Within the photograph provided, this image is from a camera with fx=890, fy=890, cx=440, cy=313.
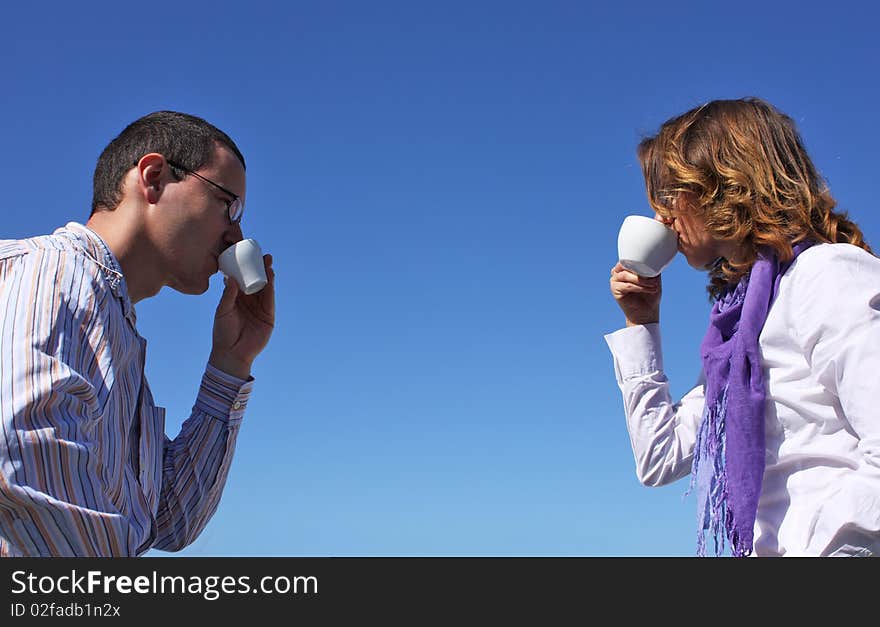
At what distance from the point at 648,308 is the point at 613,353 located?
275 millimetres

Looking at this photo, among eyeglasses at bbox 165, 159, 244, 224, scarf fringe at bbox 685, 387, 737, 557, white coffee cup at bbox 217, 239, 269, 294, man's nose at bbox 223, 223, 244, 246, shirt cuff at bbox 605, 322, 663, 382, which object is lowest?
scarf fringe at bbox 685, 387, 737, 557

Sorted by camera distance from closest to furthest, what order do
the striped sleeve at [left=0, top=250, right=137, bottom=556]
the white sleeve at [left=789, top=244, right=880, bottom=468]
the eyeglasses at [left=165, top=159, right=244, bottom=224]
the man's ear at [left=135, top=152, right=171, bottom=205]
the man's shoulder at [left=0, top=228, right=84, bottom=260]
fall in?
1. the striped sleeve at [left=0, top=250, right=137, bottom=556]
2. the white sleeve at [left=789, top=244, right=880, bottom=468]
3. the man's shoulder at [left=0, top=228, right=84, bottom=260]
4. the man's ear at [left=135, top=152, right=171, bottom=205]
5. the eyeglasses at [left=165, top=159, right=244, bottom=224]

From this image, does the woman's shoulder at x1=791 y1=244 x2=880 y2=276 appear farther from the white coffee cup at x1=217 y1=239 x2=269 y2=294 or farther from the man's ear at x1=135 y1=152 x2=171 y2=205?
the man's ear at x1=135 y1=152 x2=171 y2=205

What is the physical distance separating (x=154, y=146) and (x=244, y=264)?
62cm

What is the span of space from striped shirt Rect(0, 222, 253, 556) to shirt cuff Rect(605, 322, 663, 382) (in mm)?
1865

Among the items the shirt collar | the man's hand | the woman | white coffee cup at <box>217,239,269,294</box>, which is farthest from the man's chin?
the woman

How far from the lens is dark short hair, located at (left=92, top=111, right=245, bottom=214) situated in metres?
3.60

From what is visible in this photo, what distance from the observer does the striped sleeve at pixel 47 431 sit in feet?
7.55

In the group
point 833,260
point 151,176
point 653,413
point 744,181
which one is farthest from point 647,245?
point 151,176

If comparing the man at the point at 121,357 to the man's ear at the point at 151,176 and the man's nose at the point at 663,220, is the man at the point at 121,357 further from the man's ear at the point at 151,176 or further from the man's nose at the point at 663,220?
the man's nose at the point at 663,220
